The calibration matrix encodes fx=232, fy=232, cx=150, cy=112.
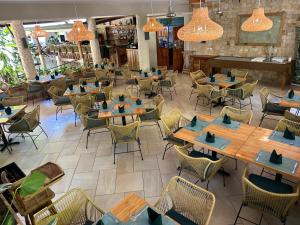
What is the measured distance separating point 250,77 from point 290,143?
6374 mm

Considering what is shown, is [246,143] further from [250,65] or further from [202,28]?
[250,65]

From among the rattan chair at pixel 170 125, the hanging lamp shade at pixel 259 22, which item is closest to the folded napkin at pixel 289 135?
the rattan chair at pixel 170 125

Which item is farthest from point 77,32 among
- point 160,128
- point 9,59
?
point 9,59

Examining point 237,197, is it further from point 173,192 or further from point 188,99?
point 188,99

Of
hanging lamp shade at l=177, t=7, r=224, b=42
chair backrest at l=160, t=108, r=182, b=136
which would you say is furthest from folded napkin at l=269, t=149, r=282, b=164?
chair backrest at l=160, t=108, r=182, b=136

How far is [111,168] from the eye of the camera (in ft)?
14.0

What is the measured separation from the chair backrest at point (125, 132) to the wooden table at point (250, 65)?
5513mm

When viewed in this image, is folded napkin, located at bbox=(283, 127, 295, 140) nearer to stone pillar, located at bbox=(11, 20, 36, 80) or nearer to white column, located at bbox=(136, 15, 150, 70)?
white column, located at bbox=(136, 15, 150, 70)

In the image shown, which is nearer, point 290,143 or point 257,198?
point 257,198

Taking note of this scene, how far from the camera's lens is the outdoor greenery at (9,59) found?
26.5 feet

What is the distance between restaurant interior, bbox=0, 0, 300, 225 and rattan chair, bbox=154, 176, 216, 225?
13 mm

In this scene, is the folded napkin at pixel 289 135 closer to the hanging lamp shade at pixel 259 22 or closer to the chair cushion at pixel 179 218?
the chair cushion at pixel 179 218

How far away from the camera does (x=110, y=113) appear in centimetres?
475

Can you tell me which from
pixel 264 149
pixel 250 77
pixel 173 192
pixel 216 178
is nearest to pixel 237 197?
pixel 216 178
